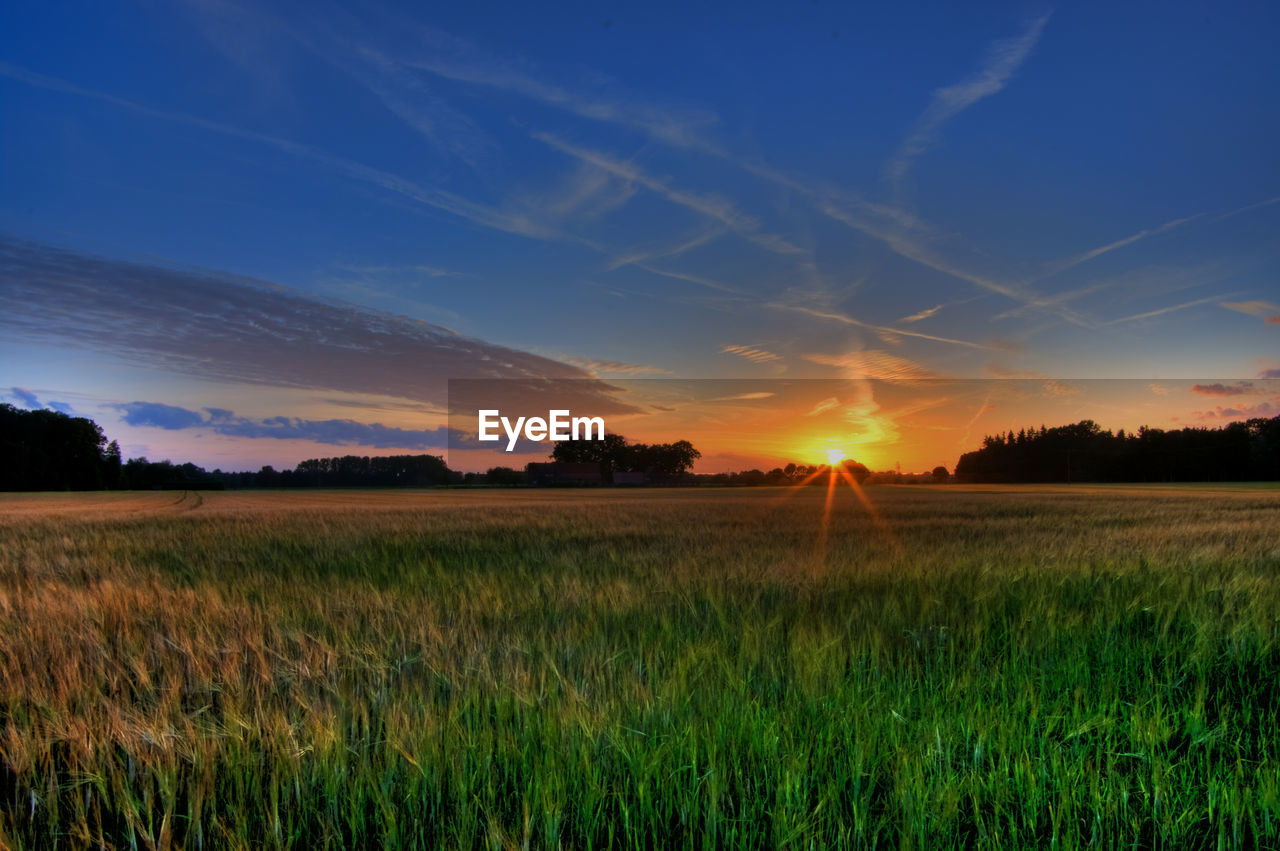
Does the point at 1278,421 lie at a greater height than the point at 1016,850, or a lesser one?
greater

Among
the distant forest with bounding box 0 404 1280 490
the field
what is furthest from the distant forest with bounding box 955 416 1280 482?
the field

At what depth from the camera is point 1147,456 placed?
90.5 meters

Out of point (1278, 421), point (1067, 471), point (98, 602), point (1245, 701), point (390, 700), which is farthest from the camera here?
point (1067, 471)

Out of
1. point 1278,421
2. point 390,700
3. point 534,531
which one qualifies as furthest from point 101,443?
point 1278,421

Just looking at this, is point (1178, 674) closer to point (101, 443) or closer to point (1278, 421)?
point (1278, 421)

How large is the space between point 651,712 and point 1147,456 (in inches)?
4450

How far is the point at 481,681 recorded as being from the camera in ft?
9.76

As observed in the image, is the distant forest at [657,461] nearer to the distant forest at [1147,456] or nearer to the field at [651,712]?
the distant forest at [1147,456]

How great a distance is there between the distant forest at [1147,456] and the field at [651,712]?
10677 cm

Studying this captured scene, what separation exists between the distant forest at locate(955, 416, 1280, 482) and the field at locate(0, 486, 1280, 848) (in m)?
107

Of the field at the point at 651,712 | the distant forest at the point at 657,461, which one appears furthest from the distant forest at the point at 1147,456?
the field at the point at 651,712

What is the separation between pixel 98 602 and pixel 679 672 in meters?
4.75

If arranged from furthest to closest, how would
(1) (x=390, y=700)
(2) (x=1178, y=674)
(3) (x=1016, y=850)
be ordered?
(2) (x=1178, y=674) → (1) (x=390, y=700) → (3) (x=1016, y=850)

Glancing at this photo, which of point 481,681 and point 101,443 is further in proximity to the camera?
point 101,443
